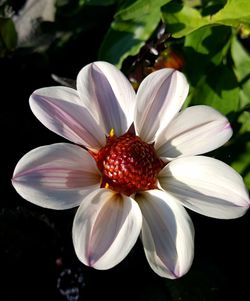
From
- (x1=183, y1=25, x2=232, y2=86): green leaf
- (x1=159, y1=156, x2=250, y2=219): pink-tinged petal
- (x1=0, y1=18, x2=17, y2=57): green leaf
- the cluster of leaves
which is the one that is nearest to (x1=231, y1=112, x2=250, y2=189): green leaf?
the cluster of leaves

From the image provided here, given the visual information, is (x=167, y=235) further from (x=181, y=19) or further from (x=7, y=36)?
(x=7, y=36)

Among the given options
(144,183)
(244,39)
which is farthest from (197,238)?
(244,39)

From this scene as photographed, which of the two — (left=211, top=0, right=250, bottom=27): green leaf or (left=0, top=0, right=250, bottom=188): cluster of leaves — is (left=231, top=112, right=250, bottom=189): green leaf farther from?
(left=211, top=0, right=250, bottom=27): green leaf

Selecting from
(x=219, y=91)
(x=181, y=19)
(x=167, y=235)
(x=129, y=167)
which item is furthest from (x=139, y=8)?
(x=167, y=235)

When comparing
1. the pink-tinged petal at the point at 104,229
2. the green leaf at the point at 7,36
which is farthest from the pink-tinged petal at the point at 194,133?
the green leaf at the point at 7,36

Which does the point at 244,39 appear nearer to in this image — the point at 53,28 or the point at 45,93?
the point at 53,28
